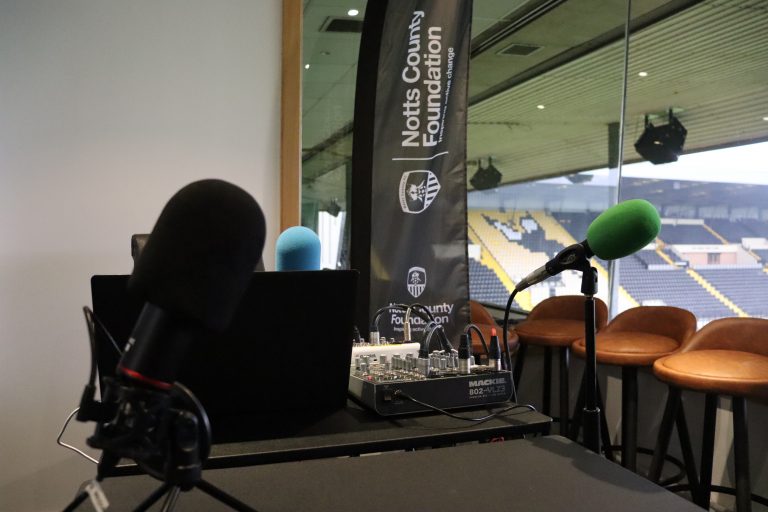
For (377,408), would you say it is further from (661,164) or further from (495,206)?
(495,206)

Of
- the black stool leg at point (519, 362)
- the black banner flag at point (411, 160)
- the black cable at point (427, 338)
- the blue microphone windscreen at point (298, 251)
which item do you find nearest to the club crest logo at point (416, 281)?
the black banner flag at point (411, 160)

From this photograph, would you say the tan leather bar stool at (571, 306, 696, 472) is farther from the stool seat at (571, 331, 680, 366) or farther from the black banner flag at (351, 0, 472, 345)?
the black banner flag at (351, 0, 472, 345)

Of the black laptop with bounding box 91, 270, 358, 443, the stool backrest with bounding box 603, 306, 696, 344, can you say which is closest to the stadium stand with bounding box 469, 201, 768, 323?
the stool backrest with bounding box 603, 306, 696, 344

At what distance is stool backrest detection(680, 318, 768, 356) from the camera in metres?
2.43

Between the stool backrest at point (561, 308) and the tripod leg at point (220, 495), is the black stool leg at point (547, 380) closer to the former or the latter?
the stool backrest at point (561, 308)

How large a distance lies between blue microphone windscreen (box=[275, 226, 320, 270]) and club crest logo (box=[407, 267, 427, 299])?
1309mm

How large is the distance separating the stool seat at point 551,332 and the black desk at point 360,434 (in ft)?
6.02

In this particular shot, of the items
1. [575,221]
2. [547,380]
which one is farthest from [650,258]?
[547,380]

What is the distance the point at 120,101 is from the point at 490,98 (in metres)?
3.41

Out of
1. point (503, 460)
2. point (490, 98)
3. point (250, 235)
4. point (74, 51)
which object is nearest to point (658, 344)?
point (503, 460)

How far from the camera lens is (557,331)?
324 centimetres

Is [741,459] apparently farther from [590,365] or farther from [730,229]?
[730,229]

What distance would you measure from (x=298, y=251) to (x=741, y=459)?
1.68m

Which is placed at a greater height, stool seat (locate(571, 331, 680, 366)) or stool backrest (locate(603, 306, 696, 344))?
stool backrest (locate(603, 306, 696, 344))
